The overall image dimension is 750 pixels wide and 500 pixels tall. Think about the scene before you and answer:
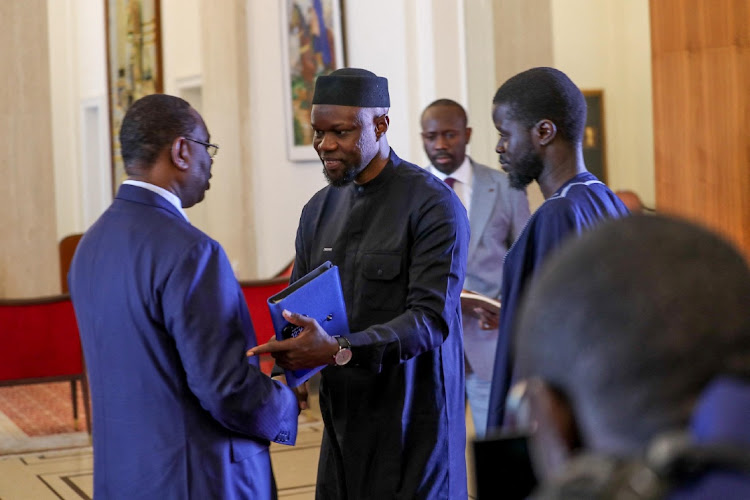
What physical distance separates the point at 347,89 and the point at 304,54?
8065mm

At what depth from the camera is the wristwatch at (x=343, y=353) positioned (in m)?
2.90

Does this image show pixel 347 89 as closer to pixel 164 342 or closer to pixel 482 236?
pixel 164 342

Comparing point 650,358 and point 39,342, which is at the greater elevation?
point 650,358

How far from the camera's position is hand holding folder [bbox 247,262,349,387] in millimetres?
2805

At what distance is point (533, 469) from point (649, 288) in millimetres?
482

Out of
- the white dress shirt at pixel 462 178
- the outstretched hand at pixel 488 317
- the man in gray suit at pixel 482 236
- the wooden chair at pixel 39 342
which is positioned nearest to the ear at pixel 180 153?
the outstretched hand at pixel 488 317

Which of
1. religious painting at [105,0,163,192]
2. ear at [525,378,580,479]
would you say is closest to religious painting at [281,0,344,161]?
religious painting at [105,0,163,192]

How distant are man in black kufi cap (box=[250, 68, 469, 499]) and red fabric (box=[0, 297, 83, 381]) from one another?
15.7 ft

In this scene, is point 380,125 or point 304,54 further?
point 304,54

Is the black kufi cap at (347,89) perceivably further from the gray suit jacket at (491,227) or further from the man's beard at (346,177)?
the gray suit jacket at (491,227)

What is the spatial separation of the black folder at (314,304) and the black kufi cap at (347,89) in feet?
2.13

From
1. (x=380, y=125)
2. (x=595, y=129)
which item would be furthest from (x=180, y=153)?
(x=595, y=129)

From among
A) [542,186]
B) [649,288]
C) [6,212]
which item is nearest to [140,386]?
[542,186]

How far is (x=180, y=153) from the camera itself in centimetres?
286
